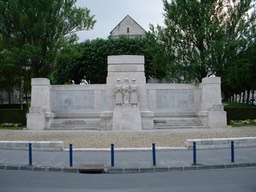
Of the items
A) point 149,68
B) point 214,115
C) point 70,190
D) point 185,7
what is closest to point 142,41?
point 149,68

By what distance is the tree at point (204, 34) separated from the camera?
3400 cm

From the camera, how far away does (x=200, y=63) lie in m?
34.1

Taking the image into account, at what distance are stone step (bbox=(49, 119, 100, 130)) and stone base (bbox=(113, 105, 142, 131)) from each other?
1770 millimetres

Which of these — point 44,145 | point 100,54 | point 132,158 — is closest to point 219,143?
point 132,158

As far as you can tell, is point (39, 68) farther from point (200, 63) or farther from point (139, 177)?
point (139, 177)

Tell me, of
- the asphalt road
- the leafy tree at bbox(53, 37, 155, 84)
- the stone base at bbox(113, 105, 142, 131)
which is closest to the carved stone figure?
the stone base at bbox(113, 105, 142, 131)

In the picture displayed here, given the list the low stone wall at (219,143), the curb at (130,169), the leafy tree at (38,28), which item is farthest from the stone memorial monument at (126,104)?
the curb at (130,169)

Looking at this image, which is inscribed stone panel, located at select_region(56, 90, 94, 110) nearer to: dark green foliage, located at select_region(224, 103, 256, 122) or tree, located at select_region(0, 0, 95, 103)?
tree, located at select_region(0, 0, 95, 103)

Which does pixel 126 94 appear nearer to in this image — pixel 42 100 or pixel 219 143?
pixel 42 100

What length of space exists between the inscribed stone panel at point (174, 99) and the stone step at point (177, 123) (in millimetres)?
1192

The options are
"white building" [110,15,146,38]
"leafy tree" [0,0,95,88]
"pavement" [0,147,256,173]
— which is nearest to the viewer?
"pavement" [0,147,256,173]

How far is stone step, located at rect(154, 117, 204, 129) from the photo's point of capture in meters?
27.2

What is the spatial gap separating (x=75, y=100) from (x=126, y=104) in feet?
15.5

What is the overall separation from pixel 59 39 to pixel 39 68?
3627mm
